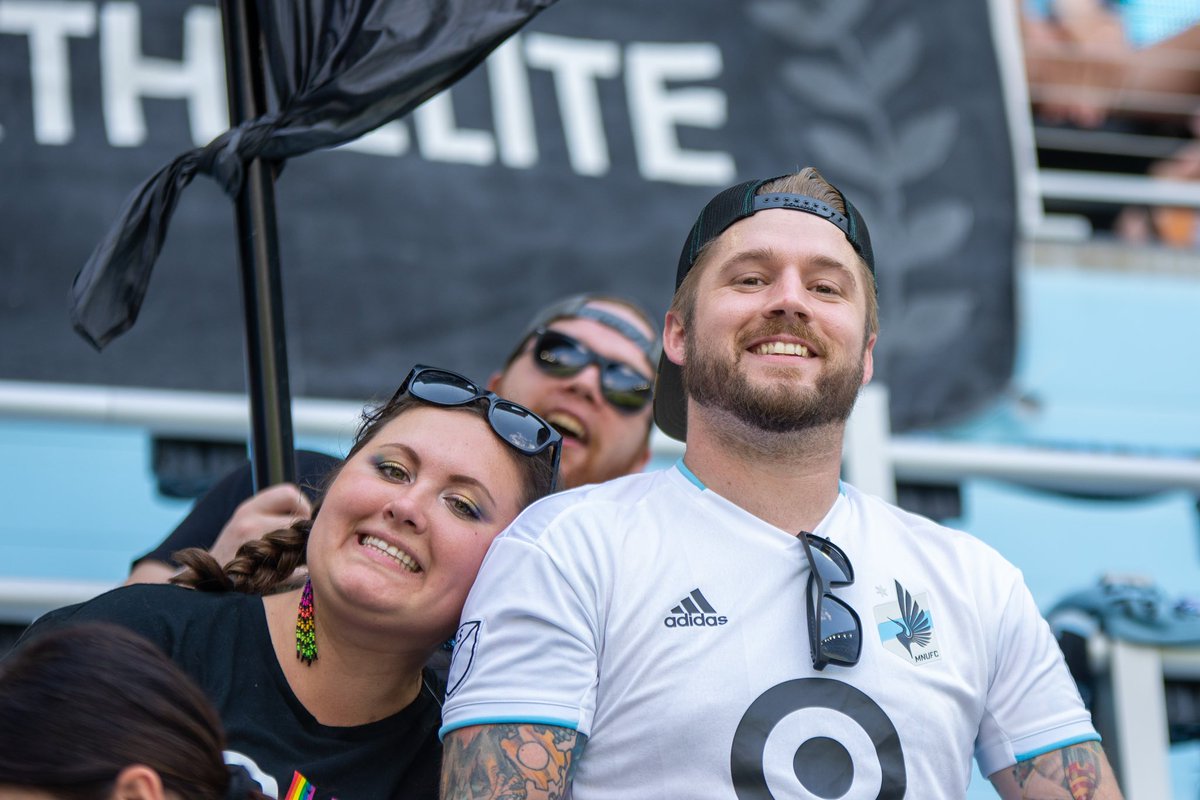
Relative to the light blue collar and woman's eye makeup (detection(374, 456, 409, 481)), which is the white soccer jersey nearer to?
the light blue collar

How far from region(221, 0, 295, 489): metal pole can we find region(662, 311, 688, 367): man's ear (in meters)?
0.70

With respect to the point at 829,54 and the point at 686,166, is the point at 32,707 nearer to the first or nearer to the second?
the point at 686,166

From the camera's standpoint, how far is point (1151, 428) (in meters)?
4.98

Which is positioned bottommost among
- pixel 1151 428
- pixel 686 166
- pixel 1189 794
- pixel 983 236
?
pixel 1189 794

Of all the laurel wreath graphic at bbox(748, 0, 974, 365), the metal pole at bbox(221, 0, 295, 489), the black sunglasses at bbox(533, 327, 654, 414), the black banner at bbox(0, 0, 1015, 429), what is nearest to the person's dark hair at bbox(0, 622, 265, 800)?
the metal pole at bbox(221, 0, 295, 489)

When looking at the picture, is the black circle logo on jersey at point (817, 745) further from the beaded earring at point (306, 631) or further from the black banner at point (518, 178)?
the black banner at point (518, 178)

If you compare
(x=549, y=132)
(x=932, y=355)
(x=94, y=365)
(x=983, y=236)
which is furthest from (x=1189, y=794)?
(x=94, y=365)

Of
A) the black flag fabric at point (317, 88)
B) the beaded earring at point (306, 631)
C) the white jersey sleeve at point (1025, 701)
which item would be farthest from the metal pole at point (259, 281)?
the white jersey sleeve at point (1025, 701)

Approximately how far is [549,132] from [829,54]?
0.98m

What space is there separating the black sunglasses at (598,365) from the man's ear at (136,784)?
1505mm

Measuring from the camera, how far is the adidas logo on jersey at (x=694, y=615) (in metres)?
1.64

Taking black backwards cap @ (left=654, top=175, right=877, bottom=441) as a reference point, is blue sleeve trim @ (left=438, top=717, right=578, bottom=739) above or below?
below

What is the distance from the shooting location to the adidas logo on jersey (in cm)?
164

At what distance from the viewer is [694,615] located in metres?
1.65
